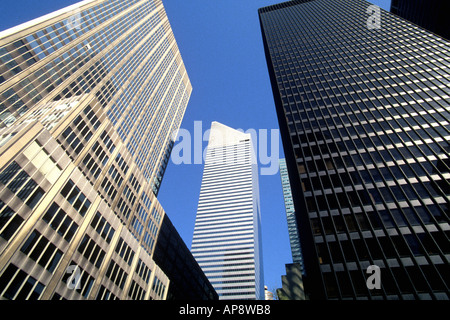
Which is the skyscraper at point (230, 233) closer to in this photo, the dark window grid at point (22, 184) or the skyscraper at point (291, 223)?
the skyscraper at point (291, 223)

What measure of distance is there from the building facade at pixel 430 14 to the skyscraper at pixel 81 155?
85760mm

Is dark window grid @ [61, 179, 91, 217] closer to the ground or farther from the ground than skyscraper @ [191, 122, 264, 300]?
farther from the ground

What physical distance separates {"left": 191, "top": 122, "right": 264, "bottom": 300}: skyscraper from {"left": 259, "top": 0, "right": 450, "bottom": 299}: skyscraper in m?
89.1

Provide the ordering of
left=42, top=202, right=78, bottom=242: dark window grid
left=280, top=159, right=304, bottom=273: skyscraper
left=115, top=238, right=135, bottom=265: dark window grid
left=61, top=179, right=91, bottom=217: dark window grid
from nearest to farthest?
1. left=42, top=202, right=78, bottom=242: dark window grid
2. left=61, top=179, right=91, bottom=217: dark window grid
3. left=115, top=238, right=135, bottom=265: dark window grid
4. left=280, top=159, right=304, bottom=273: skyscraper

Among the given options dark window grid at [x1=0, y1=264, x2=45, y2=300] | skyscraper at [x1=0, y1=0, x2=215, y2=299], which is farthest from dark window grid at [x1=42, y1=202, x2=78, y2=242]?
dark window grid at [x1=0, y1=264, x2=45, y2=300]

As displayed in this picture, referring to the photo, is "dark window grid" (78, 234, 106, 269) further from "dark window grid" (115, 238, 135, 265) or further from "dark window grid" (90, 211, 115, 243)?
"dark window grid" (115, 238, 135, 265)

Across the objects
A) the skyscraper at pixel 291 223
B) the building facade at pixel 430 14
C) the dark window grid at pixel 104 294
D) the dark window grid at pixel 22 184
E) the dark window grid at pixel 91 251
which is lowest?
the skyscraper at pixel 291 223

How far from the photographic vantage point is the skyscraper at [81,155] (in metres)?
22.4

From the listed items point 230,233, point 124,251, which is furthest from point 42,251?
point 230,233

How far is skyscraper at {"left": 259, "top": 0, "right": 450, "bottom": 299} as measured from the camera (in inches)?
1225

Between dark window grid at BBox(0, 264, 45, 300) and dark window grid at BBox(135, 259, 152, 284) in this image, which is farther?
dark window grid at BBox(135, 259, 152, 284)

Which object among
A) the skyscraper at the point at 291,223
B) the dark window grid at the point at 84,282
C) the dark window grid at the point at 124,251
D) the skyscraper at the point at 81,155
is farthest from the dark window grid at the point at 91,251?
the skyscraper at the point at 291,223
